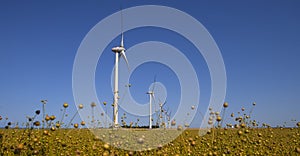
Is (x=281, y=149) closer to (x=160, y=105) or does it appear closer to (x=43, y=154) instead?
(x=160, y=105)

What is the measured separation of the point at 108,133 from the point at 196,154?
130 cm

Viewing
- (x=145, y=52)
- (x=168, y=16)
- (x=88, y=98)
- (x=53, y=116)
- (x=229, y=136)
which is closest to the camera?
(x=53, y=116)

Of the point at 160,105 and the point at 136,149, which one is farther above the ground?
the point at 160,105

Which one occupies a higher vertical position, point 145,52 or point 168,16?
point 168,16

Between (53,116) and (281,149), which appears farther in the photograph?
(281,149)

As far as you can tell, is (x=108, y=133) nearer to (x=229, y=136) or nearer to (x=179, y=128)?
(x=179, y=128)

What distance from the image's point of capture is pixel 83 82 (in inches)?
279

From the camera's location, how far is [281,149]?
16.7 ft

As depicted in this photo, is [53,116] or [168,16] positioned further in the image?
[168,16]

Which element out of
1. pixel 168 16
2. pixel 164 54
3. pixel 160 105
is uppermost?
pixel 168 16

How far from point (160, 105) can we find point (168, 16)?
829 centimetres

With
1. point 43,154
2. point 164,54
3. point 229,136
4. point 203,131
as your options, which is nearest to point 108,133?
point 43,154

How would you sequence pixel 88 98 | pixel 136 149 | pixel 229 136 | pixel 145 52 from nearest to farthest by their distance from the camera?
pixel 136 149 < pixel 88 98 < pixel 229 136 < pixel 145 52

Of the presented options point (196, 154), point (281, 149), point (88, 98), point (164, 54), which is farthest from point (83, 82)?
point (164, 54)
